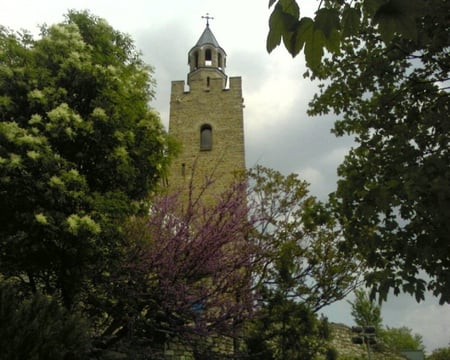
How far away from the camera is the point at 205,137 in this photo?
871 inches

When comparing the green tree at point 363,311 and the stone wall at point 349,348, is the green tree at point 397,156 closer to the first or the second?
the stone wall at point 349,348

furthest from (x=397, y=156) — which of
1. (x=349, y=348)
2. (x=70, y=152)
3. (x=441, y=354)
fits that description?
(x=441, y=354)

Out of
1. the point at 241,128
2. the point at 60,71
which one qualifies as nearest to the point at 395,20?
the point at 60,71

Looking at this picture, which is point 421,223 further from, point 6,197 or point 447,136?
point 6,197

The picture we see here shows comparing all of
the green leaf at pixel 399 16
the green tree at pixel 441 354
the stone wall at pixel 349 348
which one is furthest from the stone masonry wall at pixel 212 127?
the green leaf at pixel 399 16

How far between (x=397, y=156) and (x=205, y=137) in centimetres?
1721

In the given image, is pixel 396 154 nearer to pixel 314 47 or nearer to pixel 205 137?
pixel 314 47

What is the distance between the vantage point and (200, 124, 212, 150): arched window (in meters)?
21.6

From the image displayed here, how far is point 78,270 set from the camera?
7289 millimetres

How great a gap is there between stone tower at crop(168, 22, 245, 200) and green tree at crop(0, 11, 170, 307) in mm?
11077

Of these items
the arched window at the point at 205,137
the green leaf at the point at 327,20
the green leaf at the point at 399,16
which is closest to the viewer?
the green leaf at the point at 399,16

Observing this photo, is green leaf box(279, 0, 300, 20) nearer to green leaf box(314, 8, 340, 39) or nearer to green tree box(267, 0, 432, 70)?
green tree box(267, 0, 432, 70)

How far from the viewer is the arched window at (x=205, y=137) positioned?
21625 millimetres

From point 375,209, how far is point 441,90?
2.32 metres
